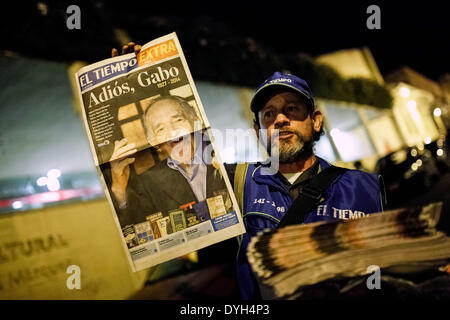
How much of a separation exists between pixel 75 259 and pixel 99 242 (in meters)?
0.35

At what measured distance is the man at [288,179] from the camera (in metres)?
1.29

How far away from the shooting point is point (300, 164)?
5.23 feet

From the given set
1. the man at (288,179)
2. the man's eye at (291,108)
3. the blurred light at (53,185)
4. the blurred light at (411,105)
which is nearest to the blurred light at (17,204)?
the blurred light at (53,185)

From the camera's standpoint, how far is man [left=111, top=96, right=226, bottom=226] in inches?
43.5

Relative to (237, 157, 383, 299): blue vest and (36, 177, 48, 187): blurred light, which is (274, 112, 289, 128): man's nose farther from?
(36, 177, 48, 187): blurred light

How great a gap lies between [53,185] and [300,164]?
3.87m

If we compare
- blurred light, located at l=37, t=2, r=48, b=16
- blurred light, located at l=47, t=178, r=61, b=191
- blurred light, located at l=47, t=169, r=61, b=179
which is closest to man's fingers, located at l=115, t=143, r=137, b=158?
blurred light, located at l=47, t=178, r=61, b=191

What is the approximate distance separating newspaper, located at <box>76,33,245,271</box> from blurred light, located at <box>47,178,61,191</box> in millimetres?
3105

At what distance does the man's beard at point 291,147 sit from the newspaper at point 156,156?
0.58 meters

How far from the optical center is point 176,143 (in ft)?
3.74

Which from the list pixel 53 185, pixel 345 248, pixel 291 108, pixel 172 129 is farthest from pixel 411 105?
pixel 53 185

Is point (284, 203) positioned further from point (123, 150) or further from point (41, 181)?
point (41, 181)

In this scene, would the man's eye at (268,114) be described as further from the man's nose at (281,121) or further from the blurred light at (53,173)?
the blurred light at (53,173)
